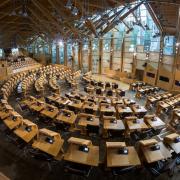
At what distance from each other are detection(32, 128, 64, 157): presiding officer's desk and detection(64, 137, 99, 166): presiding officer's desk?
538 millimetres

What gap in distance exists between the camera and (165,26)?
21469mm

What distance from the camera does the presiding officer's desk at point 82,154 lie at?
21.2ft

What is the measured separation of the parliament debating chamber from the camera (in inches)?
279

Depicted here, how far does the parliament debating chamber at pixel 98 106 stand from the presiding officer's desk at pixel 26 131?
4cm

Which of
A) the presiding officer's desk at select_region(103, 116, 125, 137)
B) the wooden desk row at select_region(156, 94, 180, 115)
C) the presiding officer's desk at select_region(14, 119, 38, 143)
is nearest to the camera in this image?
the presiding officer's desk at select_region(14, 119, 38, 143)

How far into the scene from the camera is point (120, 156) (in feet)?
22.2

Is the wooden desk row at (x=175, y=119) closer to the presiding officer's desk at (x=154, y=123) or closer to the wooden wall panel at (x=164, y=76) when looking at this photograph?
the presiding officer's desk at (x=154, y=123)

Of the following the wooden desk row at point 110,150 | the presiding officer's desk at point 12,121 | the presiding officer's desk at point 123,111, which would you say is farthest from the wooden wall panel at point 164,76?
the presiding officer's desk at point 12,121

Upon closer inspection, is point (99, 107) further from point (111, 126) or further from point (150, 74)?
point (150, 74)

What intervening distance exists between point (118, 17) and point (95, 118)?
12.6m

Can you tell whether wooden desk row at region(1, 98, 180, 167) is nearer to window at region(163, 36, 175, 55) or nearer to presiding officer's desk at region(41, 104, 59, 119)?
presiding officer's desk at region(41, 104, 59, 119)

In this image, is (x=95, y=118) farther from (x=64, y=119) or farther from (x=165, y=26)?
(x=165, y=26)

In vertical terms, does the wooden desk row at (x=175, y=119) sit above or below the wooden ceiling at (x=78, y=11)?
below

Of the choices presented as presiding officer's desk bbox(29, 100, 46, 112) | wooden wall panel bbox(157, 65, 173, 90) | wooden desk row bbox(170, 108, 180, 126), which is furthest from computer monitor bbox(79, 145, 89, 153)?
wooden wall panel bbox(157, 65, 173, 90)
